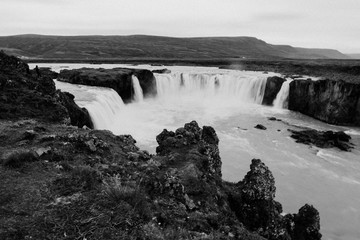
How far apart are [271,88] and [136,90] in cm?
2085

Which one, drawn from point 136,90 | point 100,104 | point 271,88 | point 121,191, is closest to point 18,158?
point 121,191

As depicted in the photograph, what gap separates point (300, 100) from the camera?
38.6 meters

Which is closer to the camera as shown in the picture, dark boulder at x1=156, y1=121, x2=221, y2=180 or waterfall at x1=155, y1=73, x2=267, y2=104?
dark boulder at x1=156, y1=121, x2=221, y2=180

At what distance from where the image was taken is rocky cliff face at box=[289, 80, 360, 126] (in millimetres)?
32625

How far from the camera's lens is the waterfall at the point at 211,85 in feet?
147

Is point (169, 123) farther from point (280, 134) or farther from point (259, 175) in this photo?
point (259, 175)

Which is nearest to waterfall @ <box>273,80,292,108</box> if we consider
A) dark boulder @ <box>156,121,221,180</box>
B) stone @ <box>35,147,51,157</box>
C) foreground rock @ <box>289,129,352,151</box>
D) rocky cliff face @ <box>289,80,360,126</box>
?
rocky cliff face @ <box>289,80,360,126</box>

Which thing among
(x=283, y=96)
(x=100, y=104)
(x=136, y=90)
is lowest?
(x=136, y=90)

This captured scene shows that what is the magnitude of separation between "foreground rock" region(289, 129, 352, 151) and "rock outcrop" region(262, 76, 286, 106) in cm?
1501

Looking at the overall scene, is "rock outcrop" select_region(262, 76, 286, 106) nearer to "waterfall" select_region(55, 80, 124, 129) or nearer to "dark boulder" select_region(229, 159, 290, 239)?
"waterfall" select_region(55, 80, 124, 129)

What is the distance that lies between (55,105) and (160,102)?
94.8ft

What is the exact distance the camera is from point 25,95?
15156 millimetres

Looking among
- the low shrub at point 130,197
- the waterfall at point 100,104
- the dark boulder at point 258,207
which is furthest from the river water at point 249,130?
the low shrub at point 130,197

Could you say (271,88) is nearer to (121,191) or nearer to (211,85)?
(211,85)
